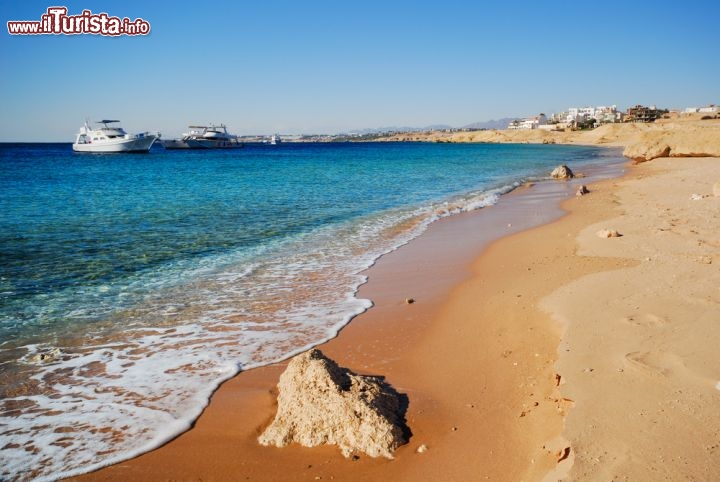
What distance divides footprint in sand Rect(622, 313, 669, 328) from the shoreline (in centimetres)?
97

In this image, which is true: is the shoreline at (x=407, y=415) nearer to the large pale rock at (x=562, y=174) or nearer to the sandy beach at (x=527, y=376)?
the sandy beach at (x=527, y=376)

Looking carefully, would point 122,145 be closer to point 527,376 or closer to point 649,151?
point 649,151

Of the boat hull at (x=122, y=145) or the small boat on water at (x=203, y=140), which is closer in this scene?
the boat hull at (x=122, y=145)

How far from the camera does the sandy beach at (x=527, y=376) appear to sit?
3.46m

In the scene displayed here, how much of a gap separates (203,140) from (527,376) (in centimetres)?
10509

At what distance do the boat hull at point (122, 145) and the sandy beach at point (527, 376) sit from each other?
68.3m

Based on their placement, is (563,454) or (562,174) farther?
(562,174)

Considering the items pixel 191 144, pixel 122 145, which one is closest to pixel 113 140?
pixel 122 145

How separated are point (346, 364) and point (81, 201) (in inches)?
767

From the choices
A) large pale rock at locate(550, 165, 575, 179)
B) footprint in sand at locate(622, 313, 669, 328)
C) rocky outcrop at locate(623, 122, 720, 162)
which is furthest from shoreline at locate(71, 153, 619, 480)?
rocky outcrop at locate(623, 122, 720, 162)

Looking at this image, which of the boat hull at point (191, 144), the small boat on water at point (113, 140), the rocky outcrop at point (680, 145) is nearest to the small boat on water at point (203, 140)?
the boat hull at point (191, 144)

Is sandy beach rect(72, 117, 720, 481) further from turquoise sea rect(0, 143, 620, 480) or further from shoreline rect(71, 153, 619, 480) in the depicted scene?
turquoise sea rect(0, 143, 620, 480)

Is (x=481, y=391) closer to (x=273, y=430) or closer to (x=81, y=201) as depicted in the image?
(x=273, y=430)

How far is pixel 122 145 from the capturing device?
67625 mm
